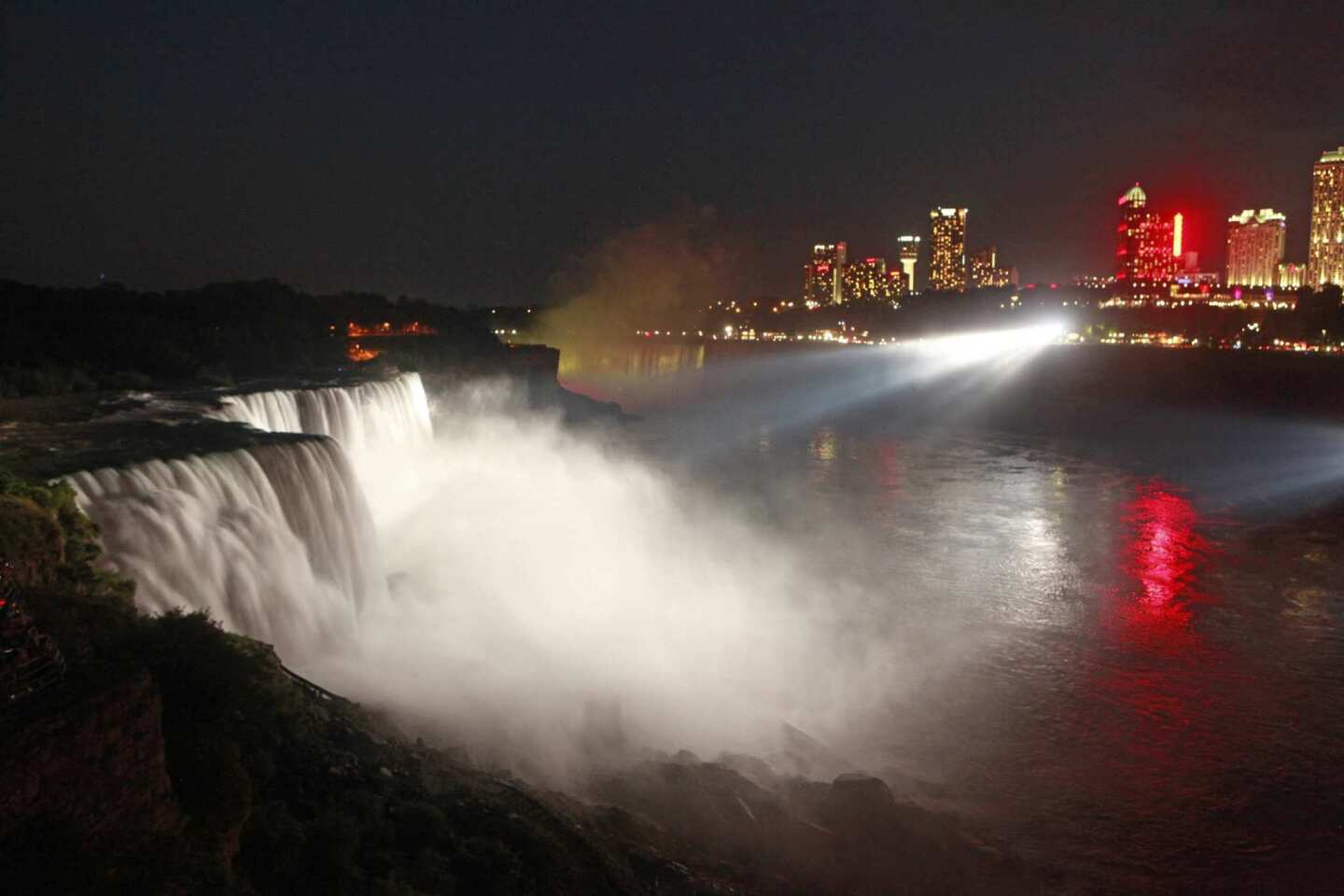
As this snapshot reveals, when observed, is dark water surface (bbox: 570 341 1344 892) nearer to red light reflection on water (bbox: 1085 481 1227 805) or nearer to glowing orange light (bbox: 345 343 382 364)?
red light reflection on water (bbox: 1085 481 1227 805)

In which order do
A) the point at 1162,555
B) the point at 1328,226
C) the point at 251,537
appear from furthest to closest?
the point at 1328,226, the point at 1162,555, the point at 251,537

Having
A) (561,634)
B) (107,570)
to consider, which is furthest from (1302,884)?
(107,570)

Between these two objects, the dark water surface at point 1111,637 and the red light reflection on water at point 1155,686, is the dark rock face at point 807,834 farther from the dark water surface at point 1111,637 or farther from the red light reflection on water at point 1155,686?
the red light reflection on water at point 1155,686

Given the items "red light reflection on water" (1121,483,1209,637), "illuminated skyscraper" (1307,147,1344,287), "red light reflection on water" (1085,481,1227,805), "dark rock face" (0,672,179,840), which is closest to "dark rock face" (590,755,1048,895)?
"red light reflection on water" (1085,481,1227,805)

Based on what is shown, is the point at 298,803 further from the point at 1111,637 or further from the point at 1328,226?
the point at 1328,226

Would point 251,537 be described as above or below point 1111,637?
above

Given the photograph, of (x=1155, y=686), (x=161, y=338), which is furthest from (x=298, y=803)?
(x=161, y=338)

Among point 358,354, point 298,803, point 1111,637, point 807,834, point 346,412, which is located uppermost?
point 358,354
